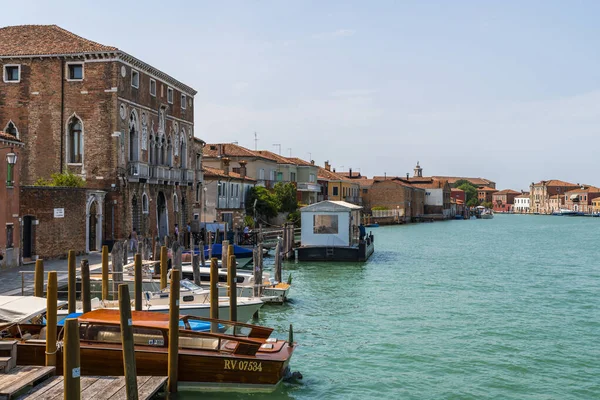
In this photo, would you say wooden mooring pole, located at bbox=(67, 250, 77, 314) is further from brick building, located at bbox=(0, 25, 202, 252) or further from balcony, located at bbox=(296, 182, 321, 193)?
balcony, located at bbox=(296, 182, 321, 193)

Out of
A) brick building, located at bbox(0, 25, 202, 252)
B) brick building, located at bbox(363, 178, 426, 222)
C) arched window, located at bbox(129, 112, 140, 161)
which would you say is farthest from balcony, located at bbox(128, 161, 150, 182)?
brick building, located at bbox(363, 178, 426, 222)

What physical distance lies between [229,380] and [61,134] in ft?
67.3

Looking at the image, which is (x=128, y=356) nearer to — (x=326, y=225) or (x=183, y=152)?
(x=326, y=225)

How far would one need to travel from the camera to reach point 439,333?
56.3 ft

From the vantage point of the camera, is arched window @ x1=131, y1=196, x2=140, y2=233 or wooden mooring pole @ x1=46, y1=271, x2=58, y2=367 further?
arched window @ x1=131, y1=196, x2=140, y2=233

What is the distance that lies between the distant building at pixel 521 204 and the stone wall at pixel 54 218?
6692 inches

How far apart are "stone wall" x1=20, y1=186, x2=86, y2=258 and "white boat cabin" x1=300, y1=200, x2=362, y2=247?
11.0 meters

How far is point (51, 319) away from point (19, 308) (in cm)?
138

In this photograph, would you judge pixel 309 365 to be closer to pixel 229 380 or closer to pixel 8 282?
pixel 229 380

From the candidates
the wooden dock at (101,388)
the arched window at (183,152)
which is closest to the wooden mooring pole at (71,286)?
the wooden dock at (101,388)

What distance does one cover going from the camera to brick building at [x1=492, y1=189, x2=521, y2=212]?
190750 millimetres

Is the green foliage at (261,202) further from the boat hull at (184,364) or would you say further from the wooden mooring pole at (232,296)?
the boat hull at (184,364)

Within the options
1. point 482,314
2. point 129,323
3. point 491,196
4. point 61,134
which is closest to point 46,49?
point 61,134

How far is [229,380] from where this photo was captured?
11305 mm
